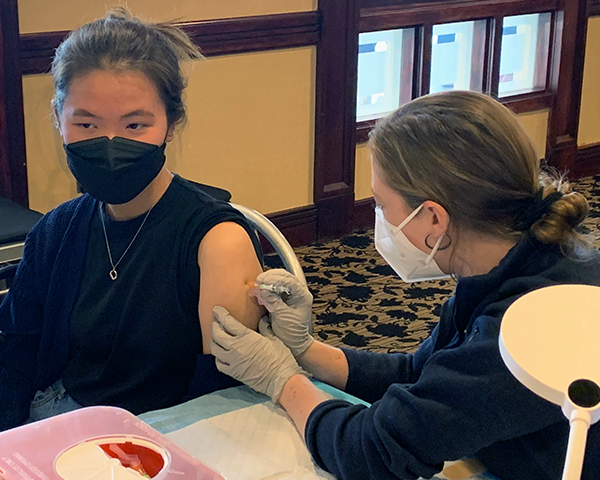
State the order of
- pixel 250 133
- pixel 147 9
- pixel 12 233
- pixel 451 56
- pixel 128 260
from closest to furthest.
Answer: pixel 128 260, pixel 12 233, pixel 147 9, pixel 250 133, pixel 451 56

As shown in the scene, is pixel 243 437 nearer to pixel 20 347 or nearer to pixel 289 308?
pixel 289 308

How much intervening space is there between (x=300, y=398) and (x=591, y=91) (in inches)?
161

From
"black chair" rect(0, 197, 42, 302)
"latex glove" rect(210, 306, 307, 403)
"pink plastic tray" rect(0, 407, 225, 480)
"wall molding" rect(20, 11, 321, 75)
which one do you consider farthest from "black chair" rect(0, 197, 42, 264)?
"pink plastic tray" rect(0, 407, 225, 480)

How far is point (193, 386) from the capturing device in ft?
4.24

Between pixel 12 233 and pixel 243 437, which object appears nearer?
pixel 243 437

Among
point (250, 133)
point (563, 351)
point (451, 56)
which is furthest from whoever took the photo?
point (451, 56)

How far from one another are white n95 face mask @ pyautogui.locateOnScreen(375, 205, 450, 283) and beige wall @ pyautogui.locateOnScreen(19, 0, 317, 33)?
1.17 m

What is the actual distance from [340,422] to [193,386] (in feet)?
1.02

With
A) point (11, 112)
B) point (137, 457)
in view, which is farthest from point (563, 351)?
point (11, 112)

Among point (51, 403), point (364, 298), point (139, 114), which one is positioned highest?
point (139, 114)

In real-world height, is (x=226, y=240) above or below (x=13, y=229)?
above

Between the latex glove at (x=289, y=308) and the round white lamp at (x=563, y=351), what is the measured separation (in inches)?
25.3

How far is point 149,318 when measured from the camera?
1.29 m

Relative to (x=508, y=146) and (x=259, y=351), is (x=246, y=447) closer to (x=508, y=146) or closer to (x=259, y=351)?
(x=259, y=351)
